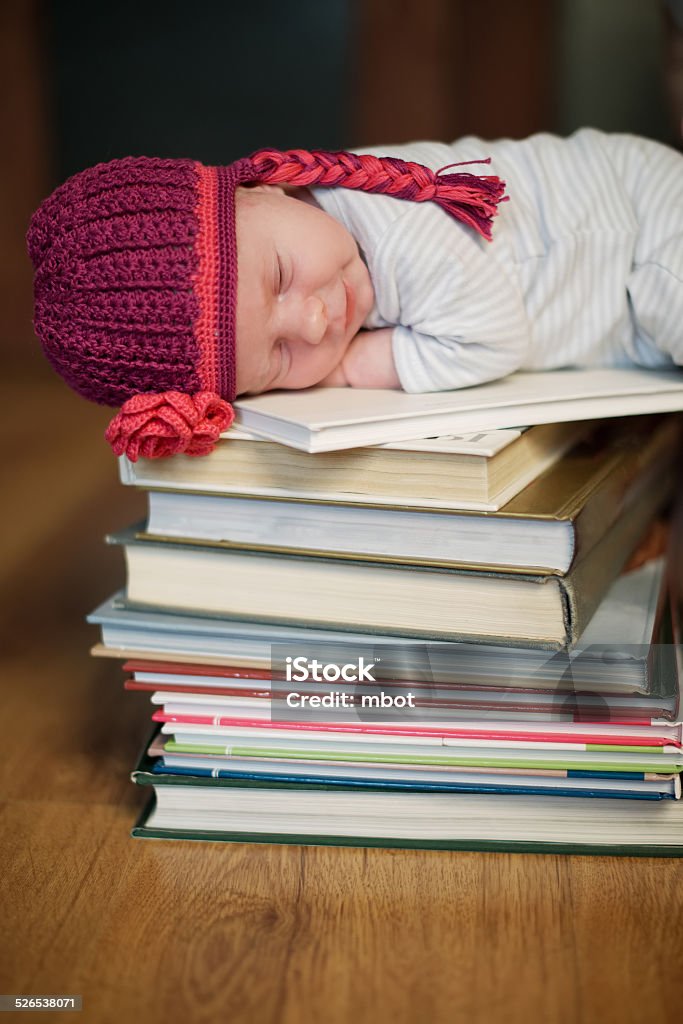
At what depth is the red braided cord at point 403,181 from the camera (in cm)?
92

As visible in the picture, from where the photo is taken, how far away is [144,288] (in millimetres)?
809

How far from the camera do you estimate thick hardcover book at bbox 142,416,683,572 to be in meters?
0.71

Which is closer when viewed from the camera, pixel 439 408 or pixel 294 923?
pixel 294 923

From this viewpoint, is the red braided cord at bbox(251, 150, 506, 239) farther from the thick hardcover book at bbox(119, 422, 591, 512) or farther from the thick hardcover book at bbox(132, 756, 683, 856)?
the thick hardcover book at bbox(132, 756, 683, 856)

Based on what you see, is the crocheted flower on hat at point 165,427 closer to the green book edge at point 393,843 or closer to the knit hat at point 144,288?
the knit hat at point 144,288

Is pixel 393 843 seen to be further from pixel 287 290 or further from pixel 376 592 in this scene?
pixel 287 290

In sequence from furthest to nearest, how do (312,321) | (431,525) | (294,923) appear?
(312,321) → (431,525) → (294,923)

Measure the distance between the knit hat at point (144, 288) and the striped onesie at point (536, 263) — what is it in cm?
17

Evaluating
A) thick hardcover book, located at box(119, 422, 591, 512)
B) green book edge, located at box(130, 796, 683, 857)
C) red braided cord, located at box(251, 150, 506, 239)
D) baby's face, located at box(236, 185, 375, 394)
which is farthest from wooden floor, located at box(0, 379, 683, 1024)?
red braided cord, located at box(251, 150, 506, 239)

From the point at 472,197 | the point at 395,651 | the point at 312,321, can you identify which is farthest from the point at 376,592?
the point at 472,197

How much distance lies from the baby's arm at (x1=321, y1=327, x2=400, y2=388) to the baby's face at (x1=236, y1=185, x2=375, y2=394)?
3 centimetres

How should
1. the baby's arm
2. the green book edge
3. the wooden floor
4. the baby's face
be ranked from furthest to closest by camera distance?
the baby's arm → the baby's face → the green book edge → the wooden floor

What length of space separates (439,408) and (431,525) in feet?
0.33

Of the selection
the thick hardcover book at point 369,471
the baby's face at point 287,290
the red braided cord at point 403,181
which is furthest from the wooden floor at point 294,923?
the red braided cord at point 403,181
